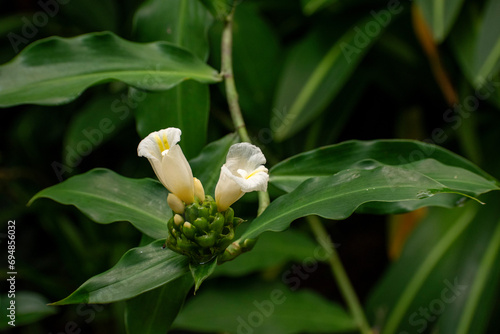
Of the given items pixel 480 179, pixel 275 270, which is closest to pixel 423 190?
pixel 480 179

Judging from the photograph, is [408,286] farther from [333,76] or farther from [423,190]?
[423,190]

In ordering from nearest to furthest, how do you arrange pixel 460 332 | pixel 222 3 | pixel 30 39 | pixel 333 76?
pixel 222 3, pixel 460 332, pixel 333 76, pixel 30 39

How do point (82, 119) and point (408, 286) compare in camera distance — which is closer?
point (408, 286)

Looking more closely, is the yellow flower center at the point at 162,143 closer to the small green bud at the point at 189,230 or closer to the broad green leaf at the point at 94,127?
the small green bud at the point at 189,230

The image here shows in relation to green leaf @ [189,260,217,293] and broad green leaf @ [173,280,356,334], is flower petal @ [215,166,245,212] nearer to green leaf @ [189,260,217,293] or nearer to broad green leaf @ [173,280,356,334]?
green leaf @ [189,260,217,293]

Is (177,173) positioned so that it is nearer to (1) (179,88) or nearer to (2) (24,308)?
(1) (179,88)

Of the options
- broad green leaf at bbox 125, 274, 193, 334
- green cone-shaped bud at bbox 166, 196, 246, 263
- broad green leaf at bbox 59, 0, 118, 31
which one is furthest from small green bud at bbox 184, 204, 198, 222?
broad green leaf at bbox 59, 0, 118, 31
